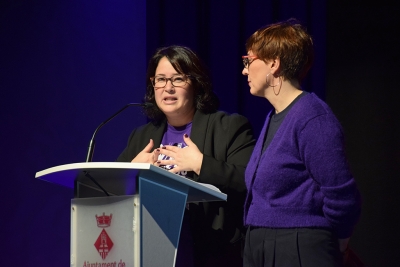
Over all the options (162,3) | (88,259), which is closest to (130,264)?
(88,259)

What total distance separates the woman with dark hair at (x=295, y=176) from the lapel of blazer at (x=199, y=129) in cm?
52

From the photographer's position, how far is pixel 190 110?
8.55ft

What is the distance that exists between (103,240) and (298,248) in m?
0.56

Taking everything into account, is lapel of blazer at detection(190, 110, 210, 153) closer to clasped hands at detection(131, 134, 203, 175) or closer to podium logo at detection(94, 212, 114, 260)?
clasped hands at detection(131, 134, 203, 175)

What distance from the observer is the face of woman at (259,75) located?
1.94m

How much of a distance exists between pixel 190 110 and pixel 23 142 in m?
1.25

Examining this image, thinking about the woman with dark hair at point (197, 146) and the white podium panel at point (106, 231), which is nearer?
the white podium panel at point (106, 231)

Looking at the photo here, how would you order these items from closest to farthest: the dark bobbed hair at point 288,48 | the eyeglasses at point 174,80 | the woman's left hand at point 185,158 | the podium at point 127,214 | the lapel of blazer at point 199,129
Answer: the podium at point 127,214
the dark bobbed hair at point 288,48
the woman's left hand at point 185,158
the lapel of blazer at point 199,129
the eyeglasses at point 174,80

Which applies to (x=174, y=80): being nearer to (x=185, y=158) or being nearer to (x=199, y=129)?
(x=199, y=129)

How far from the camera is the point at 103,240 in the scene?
1704 mm

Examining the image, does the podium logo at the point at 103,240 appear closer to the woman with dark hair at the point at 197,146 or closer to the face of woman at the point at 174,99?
the woman with dark hair at the point at 197,146

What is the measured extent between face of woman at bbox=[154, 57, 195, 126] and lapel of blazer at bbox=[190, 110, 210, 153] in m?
0.06

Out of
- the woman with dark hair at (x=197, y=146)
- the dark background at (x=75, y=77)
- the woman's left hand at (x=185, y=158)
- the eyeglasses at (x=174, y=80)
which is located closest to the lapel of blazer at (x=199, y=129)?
the woman with dark hair at (x=197, y=146)

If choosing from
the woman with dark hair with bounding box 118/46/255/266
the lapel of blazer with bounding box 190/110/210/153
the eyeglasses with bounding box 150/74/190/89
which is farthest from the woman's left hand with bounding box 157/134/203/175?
the eyeglasses with bounding box 150/74/190/89
